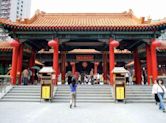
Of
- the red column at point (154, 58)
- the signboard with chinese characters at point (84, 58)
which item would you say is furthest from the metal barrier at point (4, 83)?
the red column at point (154, 58)

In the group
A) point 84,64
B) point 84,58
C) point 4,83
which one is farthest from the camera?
point 84,64

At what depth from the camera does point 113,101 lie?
30.8 feet

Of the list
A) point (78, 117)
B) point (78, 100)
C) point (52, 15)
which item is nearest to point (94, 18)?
point (52, 15)

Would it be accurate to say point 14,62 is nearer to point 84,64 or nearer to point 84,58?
point 84,58

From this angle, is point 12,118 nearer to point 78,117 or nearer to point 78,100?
point 78,117

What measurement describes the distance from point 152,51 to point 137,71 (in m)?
3.23

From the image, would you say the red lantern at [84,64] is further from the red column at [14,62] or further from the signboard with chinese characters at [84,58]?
the red column at [14,62]

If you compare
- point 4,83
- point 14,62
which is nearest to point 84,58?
point 14,62

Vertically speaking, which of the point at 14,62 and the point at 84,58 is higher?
the point at 84,58

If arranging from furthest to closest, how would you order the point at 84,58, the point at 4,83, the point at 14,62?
the point at 84,58
the point at 14,62
the point at 4,83

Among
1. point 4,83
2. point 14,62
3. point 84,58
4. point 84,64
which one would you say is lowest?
point 4,83

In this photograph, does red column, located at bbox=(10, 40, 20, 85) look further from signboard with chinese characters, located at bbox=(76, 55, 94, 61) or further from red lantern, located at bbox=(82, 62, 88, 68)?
red lantern, located at bbox=(82, 62, 88, 68)

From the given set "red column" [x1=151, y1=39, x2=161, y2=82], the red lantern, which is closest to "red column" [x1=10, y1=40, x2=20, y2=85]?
"red column" [x1=151, y1=39, x2=161, y2=82]

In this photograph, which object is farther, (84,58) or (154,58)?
(84,58)
